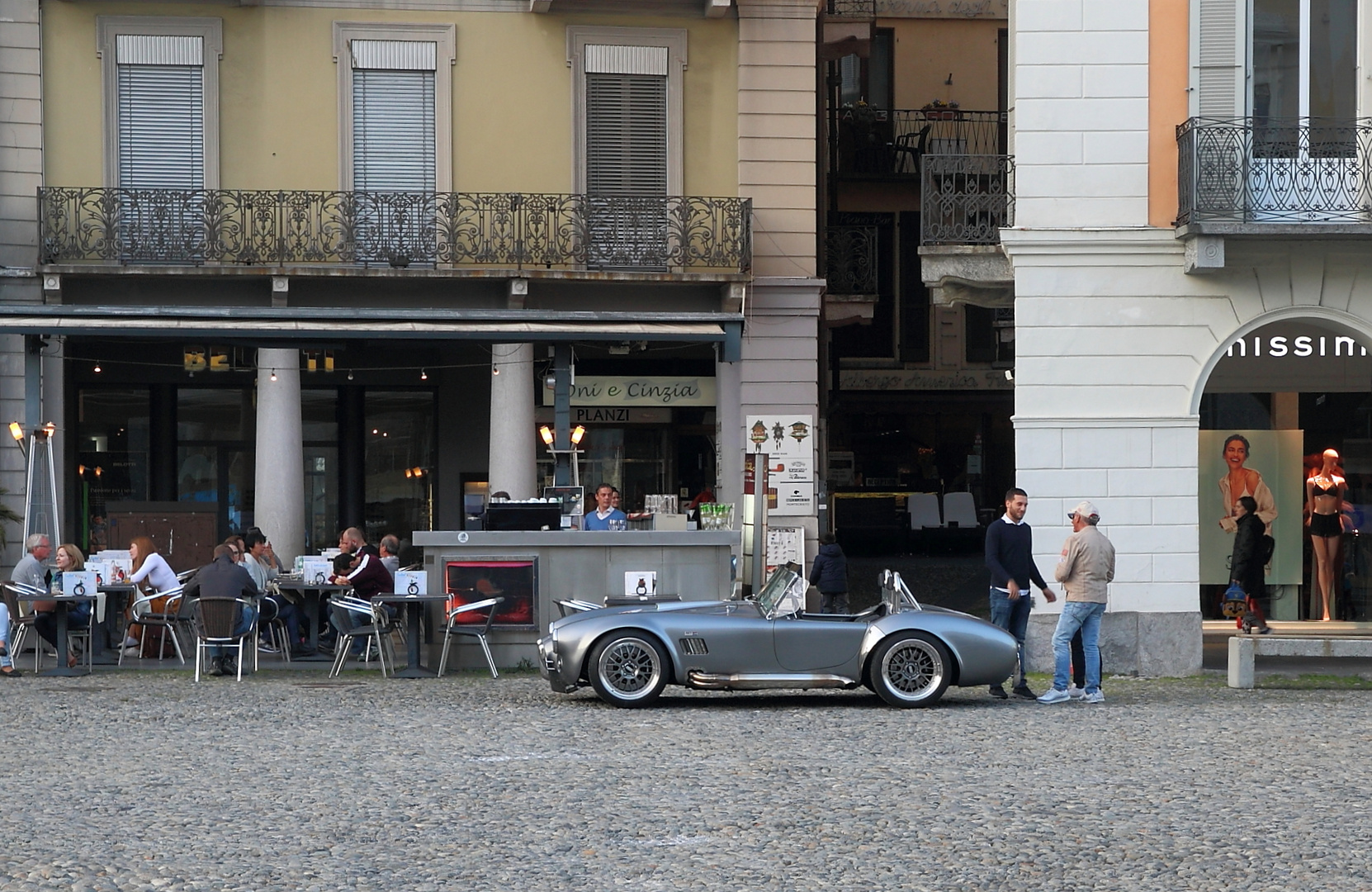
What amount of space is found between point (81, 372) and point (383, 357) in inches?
168

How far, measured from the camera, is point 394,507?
2697cm

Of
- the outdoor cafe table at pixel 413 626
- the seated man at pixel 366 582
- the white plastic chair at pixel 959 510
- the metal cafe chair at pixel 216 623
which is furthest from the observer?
the white plastic chair at pixel 959 510

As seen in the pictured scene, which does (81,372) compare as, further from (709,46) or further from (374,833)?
(374,833)

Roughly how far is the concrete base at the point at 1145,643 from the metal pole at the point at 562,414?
17.2 feet

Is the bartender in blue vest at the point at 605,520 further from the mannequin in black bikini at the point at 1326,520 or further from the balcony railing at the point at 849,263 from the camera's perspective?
the balcony railing at the point at 849,263

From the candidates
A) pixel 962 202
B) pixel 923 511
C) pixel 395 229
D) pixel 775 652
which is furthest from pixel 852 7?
pixel 775 652

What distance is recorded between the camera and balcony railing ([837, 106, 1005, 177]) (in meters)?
34.4

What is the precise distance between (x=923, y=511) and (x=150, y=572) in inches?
653

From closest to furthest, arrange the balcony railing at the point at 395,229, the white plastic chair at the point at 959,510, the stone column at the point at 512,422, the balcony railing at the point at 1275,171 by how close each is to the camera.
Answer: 1. the balcony railing at the point at 1275,171
2. the balcony railing at the point at 395,229
3. the stone column at the point at 512,422
4. the white plastic chair at the point at 959,510

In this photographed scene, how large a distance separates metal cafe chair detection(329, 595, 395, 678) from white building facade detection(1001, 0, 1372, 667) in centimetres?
656

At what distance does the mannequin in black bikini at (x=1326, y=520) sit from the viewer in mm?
19812

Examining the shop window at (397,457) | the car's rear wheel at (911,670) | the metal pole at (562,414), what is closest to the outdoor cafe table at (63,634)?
the metal pole at (562,414)

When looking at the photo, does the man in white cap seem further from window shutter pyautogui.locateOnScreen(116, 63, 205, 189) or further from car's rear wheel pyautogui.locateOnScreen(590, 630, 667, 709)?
window shutter pyautogui.locateOnScreen(116, 63, 205, 189)

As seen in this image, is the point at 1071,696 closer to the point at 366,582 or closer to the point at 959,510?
the point at 366,582
